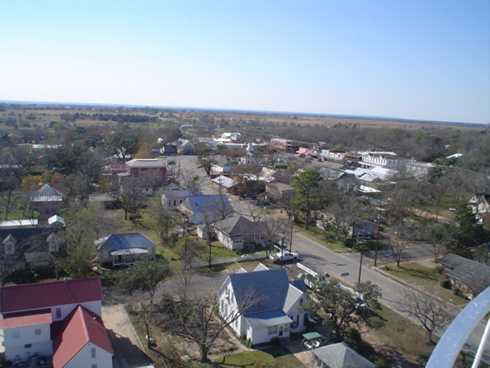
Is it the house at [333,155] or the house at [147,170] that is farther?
the house at [333,155]

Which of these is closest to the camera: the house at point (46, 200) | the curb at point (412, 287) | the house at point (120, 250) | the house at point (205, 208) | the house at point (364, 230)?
the curb at point (412, 287)

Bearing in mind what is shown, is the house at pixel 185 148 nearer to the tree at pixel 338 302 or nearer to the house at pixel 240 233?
the house at pixel 240 233

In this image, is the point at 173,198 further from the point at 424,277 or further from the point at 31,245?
the point at 424,277

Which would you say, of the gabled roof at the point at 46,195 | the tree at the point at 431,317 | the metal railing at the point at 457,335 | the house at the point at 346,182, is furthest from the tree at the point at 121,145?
the metal railing at the point at 457,335

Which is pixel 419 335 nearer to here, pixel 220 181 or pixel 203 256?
pixel 203 256

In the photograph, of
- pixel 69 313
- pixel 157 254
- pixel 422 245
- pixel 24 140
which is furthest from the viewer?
pixel 24 140

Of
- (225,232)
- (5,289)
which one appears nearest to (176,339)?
(5,289)
